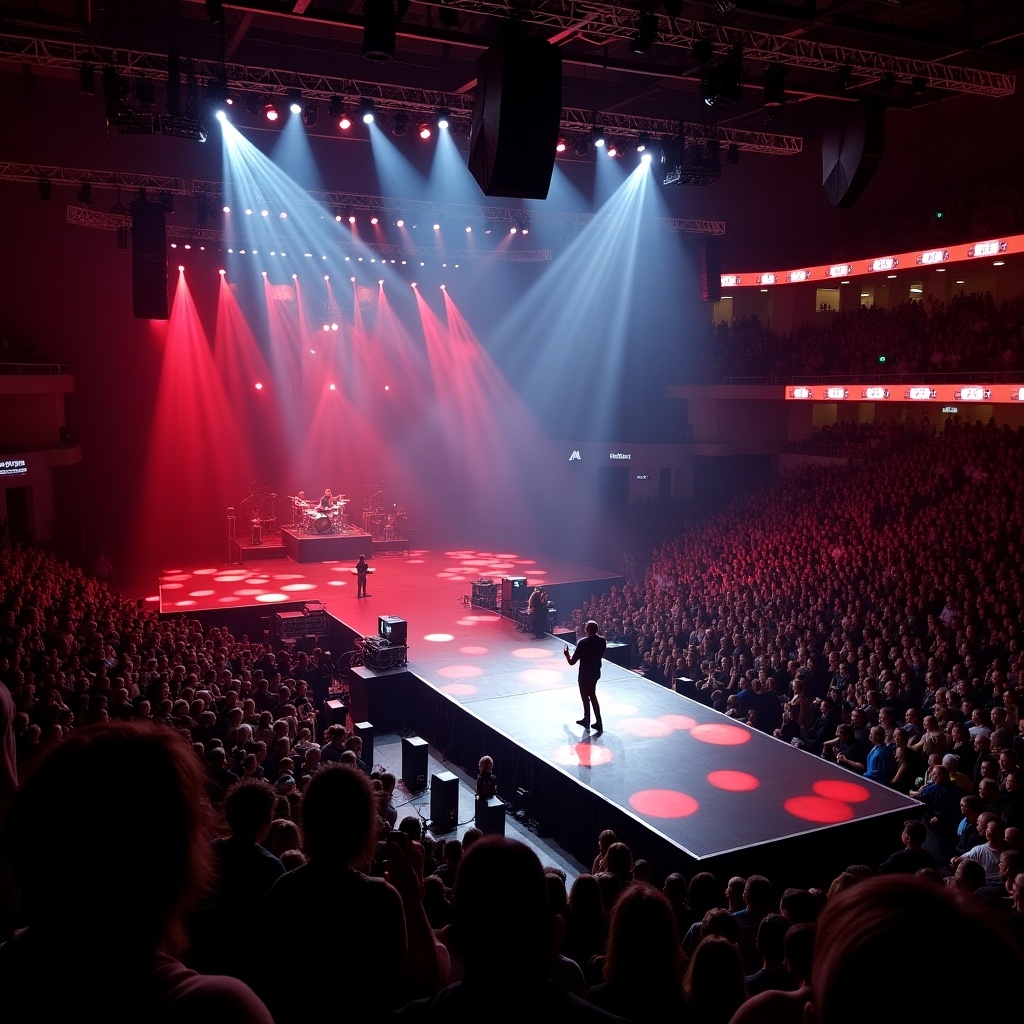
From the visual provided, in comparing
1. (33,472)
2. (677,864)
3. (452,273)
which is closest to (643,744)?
(677,864)

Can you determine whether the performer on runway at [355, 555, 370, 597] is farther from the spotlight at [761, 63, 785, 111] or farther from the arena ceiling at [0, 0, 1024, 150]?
the spotlight at [761, 63, 785, 111]

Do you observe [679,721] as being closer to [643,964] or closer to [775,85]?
[775,85]

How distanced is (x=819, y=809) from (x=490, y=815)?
347cm

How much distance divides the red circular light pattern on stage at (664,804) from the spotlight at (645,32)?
8.40 meters

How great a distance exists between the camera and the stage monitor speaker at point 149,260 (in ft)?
Answer: 52.5

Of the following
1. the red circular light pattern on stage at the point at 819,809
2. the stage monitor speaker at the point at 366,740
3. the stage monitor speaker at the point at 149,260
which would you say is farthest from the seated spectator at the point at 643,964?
the stage monitor speaker at the point at 149,260

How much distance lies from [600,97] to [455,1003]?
787 inches

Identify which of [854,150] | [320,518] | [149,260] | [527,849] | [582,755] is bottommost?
[582,755]

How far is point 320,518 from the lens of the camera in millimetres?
24438

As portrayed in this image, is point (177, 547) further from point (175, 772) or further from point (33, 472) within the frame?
point (175, 772)

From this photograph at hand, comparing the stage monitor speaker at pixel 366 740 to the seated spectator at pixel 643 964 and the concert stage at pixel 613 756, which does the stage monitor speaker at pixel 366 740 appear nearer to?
the concert stage at pixel 613 756

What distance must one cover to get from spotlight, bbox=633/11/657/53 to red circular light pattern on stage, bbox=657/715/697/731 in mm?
8326

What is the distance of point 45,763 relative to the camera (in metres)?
1.44

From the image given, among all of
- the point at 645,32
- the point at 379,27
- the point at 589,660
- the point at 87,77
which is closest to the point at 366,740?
the point at 589,660
